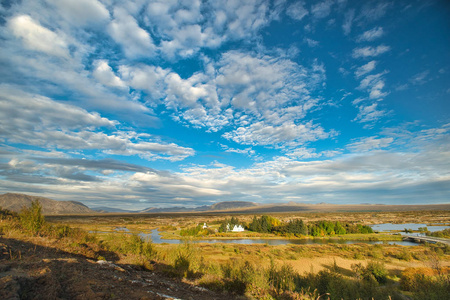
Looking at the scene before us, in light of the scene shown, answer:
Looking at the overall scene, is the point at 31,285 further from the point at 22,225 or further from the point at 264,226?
the point at 264,226

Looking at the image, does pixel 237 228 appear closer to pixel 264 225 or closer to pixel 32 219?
pixel 264 225

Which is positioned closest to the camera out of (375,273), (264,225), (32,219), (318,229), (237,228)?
(32,219)

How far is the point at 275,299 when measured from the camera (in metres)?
9.22

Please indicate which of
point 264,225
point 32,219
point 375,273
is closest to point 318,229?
point 264,225

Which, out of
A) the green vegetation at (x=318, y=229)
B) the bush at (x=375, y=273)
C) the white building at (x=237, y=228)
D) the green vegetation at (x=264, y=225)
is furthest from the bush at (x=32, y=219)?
the green vegetation at (x=264, y=225)

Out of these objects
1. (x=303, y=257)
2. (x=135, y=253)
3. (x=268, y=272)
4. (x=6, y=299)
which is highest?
(x=6, y=299)

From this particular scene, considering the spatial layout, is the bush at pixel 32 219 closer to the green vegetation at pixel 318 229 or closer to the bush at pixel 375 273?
the bush at pixel 375 273

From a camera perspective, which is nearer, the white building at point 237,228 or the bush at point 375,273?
the bush at point 375,273

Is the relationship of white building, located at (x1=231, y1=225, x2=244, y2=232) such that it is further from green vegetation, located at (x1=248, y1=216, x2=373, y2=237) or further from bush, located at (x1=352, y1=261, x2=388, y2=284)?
bush, located at (x1=352, y1=261, x2=388, y2=284)

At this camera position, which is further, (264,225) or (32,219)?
(264,225)

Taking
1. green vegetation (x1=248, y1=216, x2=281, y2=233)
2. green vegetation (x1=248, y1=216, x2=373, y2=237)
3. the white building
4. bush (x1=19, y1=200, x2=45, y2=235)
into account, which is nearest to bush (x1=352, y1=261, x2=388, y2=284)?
bush (x1=19, y1=200, x2=45, y2=235)

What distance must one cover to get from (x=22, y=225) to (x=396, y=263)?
37810 mm

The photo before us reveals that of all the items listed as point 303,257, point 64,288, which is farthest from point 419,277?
point 64,288

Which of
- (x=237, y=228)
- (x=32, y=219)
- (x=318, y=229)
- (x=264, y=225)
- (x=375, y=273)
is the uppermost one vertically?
(x=32, y=219)
